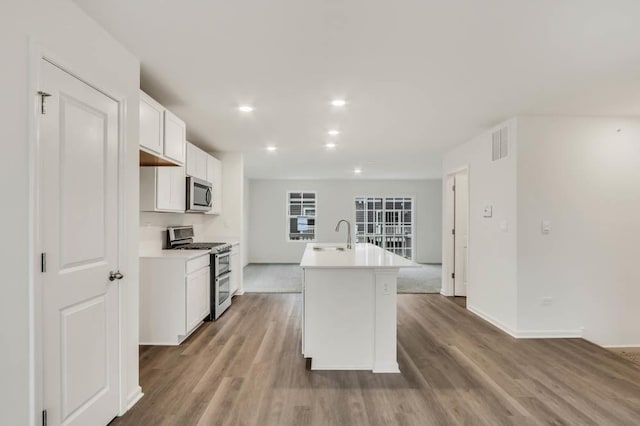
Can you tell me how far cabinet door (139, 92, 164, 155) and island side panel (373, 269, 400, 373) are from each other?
232 centimetres

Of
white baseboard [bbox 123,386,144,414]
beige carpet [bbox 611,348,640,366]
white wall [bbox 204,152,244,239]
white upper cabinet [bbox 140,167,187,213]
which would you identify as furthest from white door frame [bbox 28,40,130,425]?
beige carpet [bbox 611,348,640,366]

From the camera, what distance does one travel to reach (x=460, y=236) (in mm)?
5672

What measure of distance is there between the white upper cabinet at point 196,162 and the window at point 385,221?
5.64 metres

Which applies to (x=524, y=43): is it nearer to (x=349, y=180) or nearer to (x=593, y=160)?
(x=593, y=160)

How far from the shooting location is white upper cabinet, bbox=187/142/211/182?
430 centimetres

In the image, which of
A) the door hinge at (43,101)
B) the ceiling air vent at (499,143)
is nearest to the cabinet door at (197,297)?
the door hinge at (43,101)

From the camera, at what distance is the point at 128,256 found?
2303 mm

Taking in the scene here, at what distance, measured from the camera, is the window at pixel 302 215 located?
9.65m

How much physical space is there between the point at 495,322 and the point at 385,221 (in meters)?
5.78

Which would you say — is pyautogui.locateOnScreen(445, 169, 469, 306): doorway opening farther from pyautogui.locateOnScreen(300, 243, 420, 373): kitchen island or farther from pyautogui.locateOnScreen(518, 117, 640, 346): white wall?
pyautogui.locateOnScreen(300, 243, 420, 373): kitchen island

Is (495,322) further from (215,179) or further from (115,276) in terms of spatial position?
(215,179)

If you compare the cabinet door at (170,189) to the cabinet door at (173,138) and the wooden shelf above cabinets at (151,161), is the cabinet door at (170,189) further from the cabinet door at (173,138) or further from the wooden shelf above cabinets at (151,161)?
the cabinet door at (173,138)

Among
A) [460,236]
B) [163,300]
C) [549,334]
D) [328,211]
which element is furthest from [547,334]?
[328,211]

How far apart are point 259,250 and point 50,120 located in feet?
26.4
